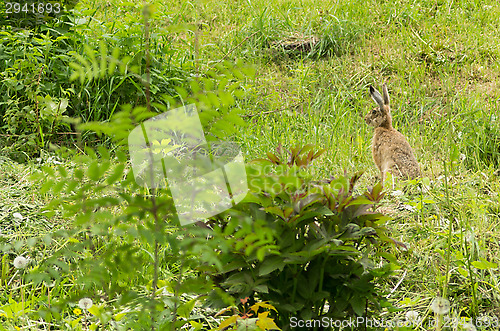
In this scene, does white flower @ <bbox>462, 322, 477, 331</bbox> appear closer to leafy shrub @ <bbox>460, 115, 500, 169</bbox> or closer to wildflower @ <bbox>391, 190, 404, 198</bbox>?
wildflower @ <bbox>391, 190, 404, 198</bbox>

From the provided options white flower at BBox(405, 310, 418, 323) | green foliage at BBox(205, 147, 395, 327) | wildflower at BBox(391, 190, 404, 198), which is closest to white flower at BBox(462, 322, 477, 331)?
white flower at BBox(405, 310, 418, 323)

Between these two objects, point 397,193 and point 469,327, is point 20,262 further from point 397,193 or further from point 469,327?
point 397,193

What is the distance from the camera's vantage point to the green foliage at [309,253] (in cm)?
201

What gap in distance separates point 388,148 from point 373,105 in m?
1.36

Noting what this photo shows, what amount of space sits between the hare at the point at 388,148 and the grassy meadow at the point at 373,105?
0.13m

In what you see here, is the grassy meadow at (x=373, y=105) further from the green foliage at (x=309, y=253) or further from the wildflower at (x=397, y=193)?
the green foliage at (x=309, y=253)

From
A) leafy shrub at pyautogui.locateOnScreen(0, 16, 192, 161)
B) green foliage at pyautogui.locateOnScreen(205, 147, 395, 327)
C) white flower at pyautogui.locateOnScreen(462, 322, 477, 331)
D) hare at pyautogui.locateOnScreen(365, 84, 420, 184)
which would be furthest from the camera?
leafy shrub at pyautogui.locateOnScreen(0, 16, 192, 161)

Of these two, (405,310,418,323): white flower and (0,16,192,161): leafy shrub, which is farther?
(0,16,192,161): leafy shrub

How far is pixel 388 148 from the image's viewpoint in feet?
13.7

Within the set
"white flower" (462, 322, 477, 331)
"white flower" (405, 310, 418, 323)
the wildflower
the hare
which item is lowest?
the hare

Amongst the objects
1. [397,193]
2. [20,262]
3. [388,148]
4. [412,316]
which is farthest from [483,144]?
[20,262]

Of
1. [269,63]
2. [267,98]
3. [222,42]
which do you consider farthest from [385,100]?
[222,42]

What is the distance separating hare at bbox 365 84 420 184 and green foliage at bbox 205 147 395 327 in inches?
72.6

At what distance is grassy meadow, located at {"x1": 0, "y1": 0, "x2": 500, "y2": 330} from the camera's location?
269 centimetres
